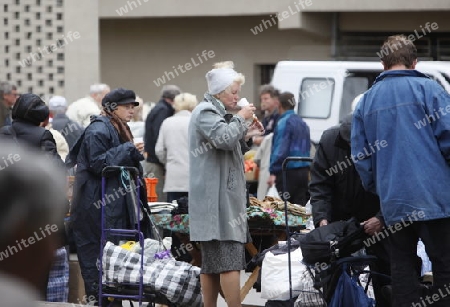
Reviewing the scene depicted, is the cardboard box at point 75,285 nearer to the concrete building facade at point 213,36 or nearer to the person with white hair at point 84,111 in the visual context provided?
the person with white hair at point 84,111

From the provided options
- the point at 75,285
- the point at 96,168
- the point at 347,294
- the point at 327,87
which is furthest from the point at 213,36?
the point at 347,294

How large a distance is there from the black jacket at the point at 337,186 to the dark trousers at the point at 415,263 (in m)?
0.74

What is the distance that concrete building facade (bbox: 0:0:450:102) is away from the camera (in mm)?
19266

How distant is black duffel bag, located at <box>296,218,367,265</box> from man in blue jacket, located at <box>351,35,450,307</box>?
36 cm

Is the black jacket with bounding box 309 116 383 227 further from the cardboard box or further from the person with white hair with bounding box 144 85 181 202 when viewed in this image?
the person with white hair with bounding box 144 85 181 202

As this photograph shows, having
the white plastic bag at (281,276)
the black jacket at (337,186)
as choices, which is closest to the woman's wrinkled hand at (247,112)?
the black jacket at (337,186)

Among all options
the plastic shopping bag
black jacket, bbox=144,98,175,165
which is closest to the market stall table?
the plastic shopping bag

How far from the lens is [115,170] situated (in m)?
8.09

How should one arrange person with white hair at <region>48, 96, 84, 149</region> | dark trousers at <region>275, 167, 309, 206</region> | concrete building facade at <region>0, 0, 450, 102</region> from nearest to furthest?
dark trousers at <region>275, 167, 309, 206</region>, person with white hair at <region>48, 96, 84, 149</region>, concrete building facade at <region>0, 0, 450, 102</region>

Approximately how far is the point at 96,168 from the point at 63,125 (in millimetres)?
3999

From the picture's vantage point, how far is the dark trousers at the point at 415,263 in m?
5.93

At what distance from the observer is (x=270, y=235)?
28.6 ft

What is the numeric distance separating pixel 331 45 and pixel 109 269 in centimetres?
1412

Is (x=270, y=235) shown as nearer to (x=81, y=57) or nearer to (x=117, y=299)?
(x=117, y=299)
